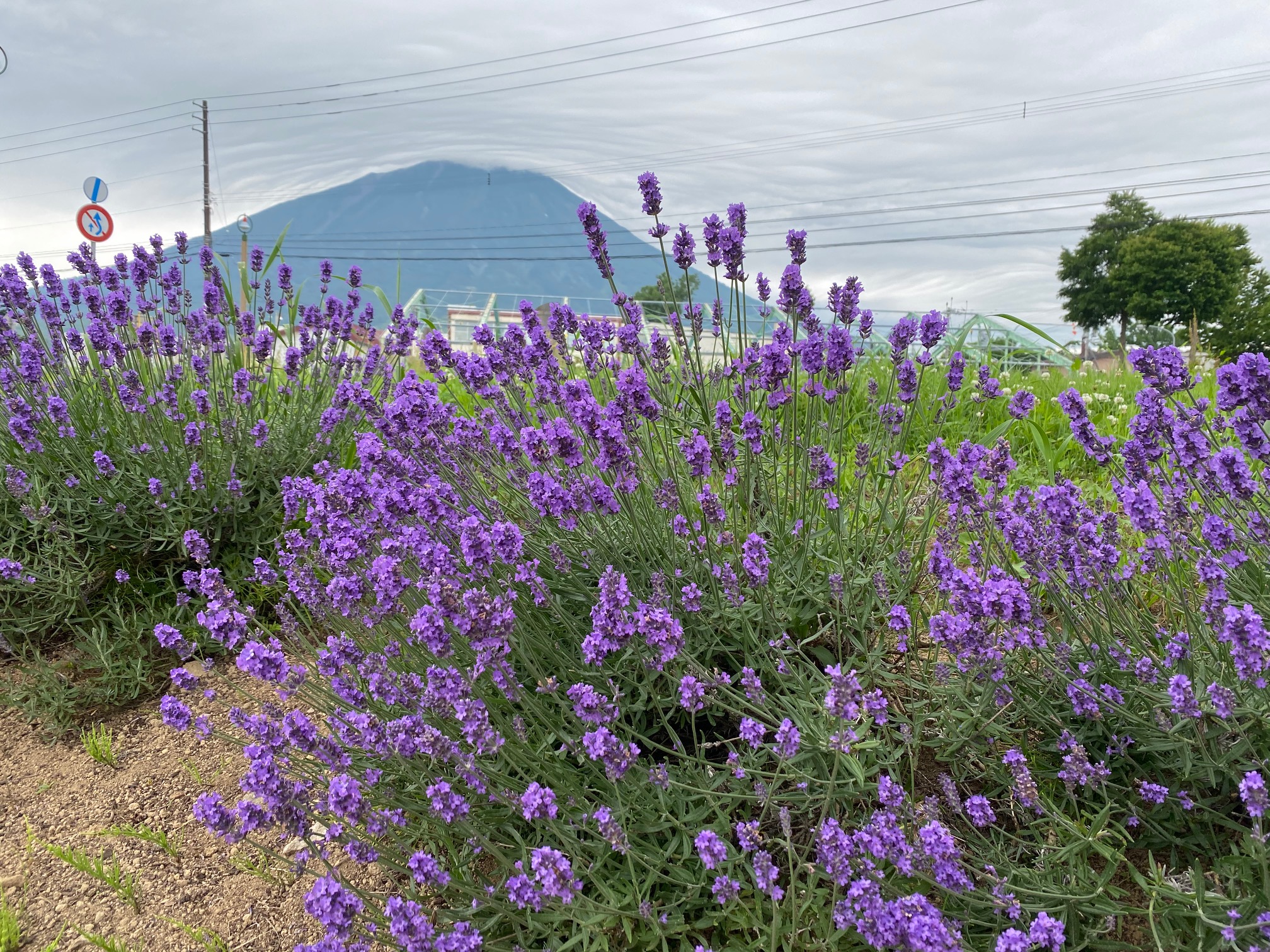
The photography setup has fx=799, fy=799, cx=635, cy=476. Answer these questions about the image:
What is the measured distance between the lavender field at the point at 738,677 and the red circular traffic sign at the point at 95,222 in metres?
10.8

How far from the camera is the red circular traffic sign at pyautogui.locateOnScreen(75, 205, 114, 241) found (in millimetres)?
12039

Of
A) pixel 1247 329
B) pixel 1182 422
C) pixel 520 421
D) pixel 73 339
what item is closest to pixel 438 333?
pixel 520 421

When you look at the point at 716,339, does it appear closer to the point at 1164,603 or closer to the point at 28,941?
the point at 1164,603

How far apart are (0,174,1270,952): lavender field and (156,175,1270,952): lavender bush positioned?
0.01 meters

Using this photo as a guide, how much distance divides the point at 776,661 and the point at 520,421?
1614 mm

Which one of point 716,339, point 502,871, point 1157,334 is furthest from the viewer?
point 1157,334

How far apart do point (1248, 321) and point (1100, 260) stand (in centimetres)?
1380

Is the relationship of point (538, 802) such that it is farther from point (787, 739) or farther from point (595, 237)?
point (595, 237)

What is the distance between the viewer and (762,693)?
1900mm

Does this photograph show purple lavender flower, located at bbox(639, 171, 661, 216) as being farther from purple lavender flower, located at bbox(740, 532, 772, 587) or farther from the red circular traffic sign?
the red circular traffic sign

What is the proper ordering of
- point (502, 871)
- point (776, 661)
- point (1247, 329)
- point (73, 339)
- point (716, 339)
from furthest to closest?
point (1247, 329), point (73, 339), point (716, 339), point (776, 661), point (502, 871)

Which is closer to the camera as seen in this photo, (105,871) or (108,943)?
(108,943)

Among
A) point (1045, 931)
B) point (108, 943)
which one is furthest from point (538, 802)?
point (108, 943)

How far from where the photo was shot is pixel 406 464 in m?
2.63
